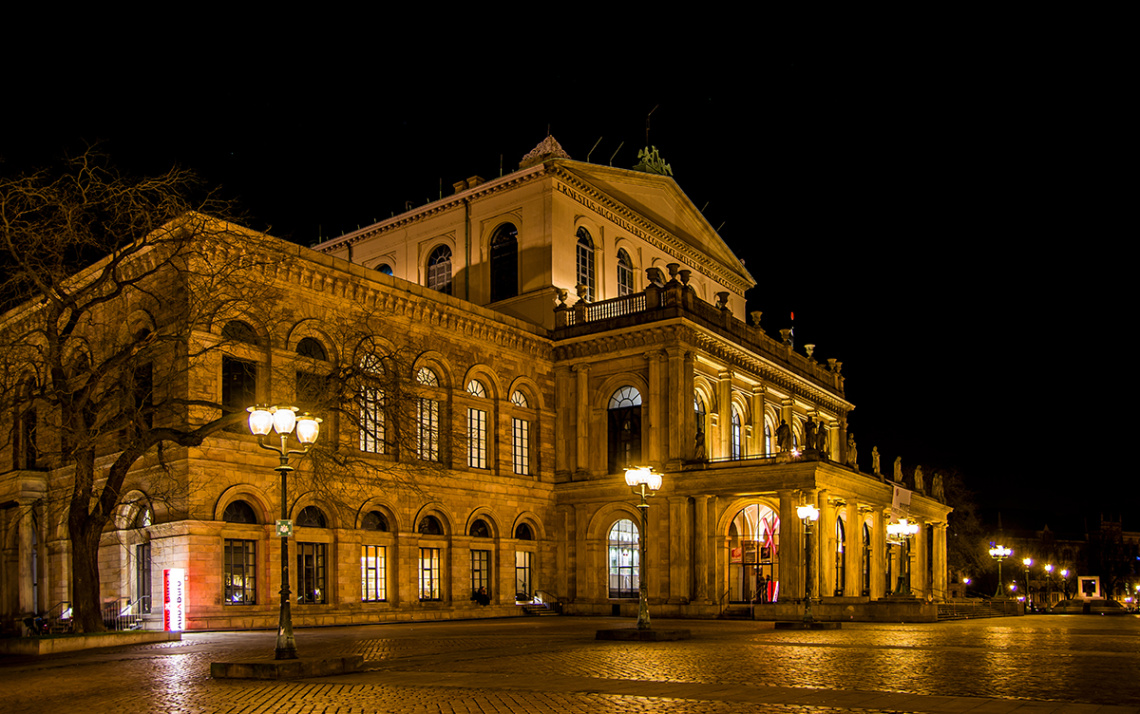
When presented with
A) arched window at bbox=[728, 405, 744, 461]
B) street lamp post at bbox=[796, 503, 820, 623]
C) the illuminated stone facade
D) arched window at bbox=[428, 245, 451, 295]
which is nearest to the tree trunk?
the illuminated stone facade

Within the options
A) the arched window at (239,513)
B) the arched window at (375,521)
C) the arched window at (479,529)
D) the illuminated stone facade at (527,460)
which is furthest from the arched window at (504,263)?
the arched window at (239,513)

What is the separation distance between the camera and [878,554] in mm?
42688

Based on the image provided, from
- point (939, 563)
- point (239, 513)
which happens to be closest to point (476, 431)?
point (239, 513)

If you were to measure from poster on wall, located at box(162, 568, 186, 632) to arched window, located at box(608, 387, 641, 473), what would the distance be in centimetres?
1763

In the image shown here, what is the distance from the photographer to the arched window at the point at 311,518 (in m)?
30.3

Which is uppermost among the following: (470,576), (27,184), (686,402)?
(27,184)

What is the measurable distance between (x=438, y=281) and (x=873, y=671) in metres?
32.6

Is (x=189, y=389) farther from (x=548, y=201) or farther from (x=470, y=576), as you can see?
(x=548, y=201)

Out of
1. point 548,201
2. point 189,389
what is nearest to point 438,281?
point 548,201

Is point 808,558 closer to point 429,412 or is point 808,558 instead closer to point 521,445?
point 429,412

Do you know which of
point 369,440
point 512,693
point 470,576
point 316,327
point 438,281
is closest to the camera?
point 512,693

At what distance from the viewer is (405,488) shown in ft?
109

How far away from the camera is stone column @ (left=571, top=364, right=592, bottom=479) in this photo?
130 ft

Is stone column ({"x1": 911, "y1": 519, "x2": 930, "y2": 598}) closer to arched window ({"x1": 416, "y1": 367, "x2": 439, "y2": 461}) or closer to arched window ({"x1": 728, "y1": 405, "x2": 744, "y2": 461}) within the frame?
arched window ({"x1": 728, "y1": 405, "x2": 744, "y2": 461})
